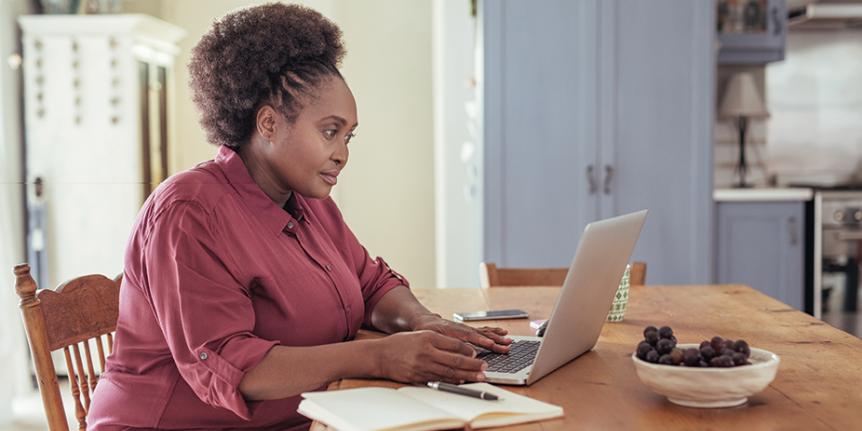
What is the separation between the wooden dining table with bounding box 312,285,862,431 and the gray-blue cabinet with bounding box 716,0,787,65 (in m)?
2.73

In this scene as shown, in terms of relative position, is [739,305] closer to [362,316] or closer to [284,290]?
[362,316]

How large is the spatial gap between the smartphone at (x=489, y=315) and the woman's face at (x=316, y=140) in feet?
1.49

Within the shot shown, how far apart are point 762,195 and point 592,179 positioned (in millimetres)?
878

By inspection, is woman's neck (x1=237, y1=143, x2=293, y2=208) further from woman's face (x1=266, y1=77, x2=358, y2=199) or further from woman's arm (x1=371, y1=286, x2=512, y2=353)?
woman's arm (x1=371, y1=286, x2=512, y2=353)

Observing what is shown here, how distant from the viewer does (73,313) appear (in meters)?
1.86

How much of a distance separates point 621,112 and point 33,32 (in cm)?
283

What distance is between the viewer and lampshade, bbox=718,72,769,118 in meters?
4.98

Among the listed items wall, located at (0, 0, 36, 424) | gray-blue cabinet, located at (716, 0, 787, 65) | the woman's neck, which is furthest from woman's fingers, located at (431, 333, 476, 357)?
gray-blue cabinet, located at (716, 0, 787, 65)

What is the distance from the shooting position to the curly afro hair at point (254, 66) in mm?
1689

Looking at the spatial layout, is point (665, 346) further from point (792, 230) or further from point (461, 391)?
point (792, 230)

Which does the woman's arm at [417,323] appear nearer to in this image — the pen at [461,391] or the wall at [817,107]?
the pen at [461,391]

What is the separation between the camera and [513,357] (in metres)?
1.58

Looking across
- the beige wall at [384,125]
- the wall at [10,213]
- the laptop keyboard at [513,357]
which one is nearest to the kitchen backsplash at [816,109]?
the beige wall at [384,125]

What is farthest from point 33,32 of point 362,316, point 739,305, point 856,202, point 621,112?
Result: point 856,202
